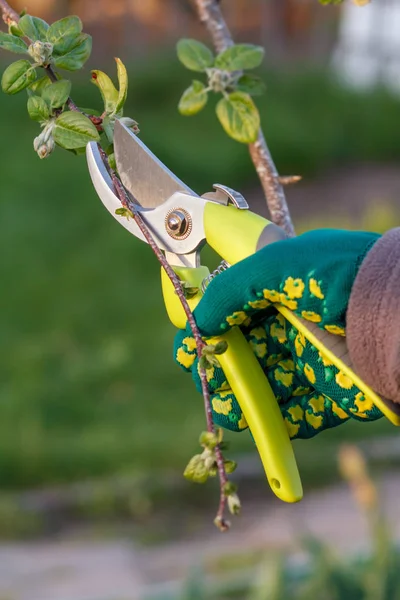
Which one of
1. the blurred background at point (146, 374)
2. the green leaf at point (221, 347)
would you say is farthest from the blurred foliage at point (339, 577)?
the green leaf at point (221, 347)

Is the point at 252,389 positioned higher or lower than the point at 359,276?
lower

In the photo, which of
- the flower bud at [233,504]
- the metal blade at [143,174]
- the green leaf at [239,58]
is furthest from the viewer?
the green leaf at [239,58]

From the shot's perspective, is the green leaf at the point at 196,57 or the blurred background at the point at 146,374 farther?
the blurred background at the point at 146,374

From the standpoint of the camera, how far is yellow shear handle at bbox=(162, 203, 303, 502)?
1086 millimetres

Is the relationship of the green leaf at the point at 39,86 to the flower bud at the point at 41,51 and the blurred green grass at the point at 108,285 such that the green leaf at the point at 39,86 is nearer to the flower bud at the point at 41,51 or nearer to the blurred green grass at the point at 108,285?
the flower bud at the point at 41,51

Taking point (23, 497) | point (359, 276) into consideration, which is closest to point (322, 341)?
point (359, 276)

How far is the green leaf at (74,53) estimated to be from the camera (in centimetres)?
111

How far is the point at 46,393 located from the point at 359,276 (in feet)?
14.8

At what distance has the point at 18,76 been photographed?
112 cm

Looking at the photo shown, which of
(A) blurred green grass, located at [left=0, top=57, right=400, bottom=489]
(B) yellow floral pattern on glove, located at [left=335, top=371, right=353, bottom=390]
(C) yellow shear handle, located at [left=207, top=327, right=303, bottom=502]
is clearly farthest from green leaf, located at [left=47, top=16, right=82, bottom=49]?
(A) blurred green grass, located at [left=0, top=57, right=400, bottom=489]

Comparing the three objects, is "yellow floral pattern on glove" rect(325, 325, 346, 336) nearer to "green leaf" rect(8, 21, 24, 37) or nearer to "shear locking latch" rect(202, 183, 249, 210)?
"shear locking latch" rect(202, 183, 249, 210)

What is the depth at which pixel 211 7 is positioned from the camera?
5.15 feet

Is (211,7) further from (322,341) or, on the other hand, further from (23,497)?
(23,497)

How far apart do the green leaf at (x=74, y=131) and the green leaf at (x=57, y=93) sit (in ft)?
0.06
